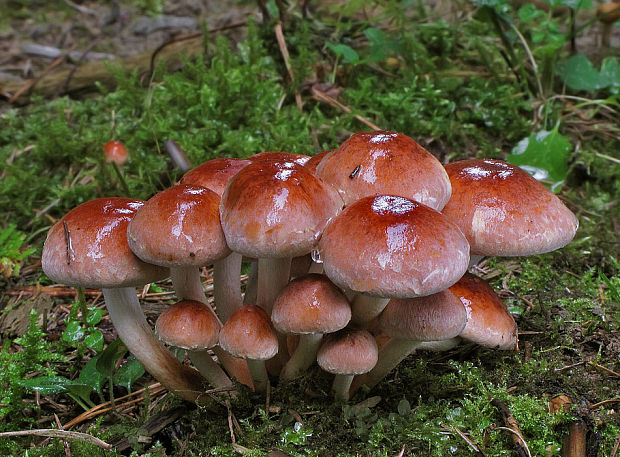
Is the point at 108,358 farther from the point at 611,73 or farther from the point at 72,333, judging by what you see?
the point at 611,73

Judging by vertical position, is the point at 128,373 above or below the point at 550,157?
below

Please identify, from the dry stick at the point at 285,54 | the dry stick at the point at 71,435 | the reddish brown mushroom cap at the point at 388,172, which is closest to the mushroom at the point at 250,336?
the reddish brown mushroom cap at the point at 388,172

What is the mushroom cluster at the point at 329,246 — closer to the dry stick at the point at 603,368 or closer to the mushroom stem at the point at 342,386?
the mushroom stem at the point at 342,386

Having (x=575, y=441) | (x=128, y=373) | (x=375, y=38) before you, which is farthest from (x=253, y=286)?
(x=375, y=38)

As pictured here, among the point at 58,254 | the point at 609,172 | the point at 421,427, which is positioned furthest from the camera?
the point at 609,172

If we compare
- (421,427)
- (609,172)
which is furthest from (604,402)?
(609,172)

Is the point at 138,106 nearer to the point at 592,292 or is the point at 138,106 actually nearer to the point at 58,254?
the point at 58,254

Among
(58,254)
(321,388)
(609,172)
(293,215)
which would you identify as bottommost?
(609,172)
